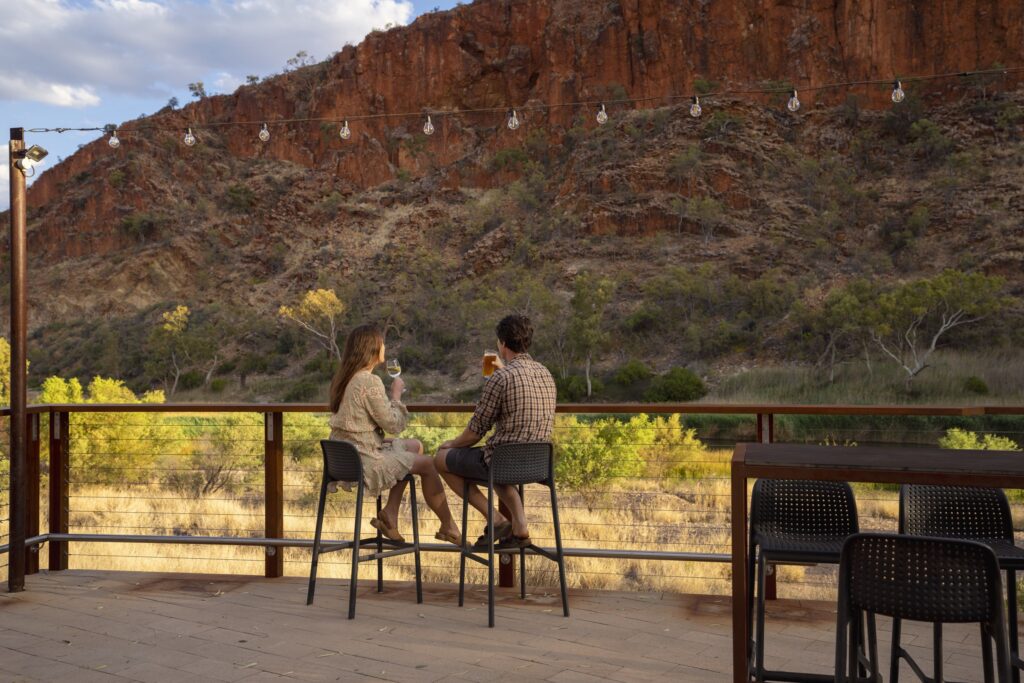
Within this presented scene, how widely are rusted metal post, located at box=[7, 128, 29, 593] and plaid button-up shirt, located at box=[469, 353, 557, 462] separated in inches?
73.8

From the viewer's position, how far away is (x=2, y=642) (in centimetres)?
329

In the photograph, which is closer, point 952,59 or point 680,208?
point 680,208

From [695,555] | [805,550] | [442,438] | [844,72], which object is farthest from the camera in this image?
[844,72]

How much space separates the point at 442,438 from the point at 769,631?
7.87 metres

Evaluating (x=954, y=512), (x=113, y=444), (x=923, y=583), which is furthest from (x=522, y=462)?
(x=113, y=444)

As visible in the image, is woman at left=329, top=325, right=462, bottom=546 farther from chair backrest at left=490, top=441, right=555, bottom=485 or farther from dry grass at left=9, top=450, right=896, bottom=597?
dry grass at left=9, top=450, right=896, bottom=597

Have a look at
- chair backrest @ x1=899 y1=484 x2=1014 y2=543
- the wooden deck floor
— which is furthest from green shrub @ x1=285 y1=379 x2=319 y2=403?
chair backrest @ x1=899 y1=484 x2=1014 y2=543

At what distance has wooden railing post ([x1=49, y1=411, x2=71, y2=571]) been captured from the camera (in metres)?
4.45

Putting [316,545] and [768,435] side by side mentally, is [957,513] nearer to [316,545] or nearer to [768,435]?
[768,435]

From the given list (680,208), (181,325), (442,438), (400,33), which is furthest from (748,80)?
(442,438)

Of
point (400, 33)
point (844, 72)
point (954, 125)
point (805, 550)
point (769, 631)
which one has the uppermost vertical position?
point (400, 33)

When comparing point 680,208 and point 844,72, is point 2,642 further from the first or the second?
point 844,72

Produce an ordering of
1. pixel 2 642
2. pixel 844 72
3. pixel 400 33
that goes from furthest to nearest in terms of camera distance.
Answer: pixel 400 33 < pixel 844 72 < pixel 2 642

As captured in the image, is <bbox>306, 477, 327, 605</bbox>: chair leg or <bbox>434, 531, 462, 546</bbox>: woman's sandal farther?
<bbox>434, 531, 462, 546</bbox>: woman's sandal
